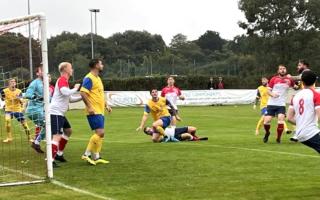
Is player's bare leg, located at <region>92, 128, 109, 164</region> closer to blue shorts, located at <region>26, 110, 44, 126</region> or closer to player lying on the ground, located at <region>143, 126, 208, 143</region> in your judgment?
blue shorts, located at <region>26, 110, 44, 126</region>

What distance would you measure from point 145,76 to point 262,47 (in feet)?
76.4

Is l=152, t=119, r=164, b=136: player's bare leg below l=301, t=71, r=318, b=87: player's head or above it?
below

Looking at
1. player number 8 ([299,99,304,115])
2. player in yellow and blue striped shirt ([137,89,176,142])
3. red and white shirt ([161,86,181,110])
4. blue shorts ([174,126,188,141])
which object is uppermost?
player number 8 ([299,99,304,115])

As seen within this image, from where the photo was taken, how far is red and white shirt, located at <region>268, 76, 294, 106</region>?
53.1ft

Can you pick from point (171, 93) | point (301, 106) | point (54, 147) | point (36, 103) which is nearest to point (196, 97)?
point (171, 93)

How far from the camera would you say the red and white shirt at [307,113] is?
823 centimetres

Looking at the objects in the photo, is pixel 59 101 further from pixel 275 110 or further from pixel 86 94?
pixel 275 110

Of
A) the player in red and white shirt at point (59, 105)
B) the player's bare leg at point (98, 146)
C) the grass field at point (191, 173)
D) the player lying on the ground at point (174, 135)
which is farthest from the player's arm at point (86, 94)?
the player lying on the ground at point (174, 135)

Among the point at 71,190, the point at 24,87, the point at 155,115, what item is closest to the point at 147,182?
the point at 71,190

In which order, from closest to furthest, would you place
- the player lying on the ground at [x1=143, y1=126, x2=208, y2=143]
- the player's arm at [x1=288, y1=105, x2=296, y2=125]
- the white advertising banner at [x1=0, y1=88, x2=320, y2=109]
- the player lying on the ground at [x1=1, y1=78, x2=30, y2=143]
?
the player's arm at [x1=288, y1=105, x2=296, y2=125] → the player lying on the ground at [x1=143, y1=126, x2=208, y2=143] → the player lying on the ground at [x1=1, y1=78, x2=30, y2=143] → the white advertising banner at [x1=0, y1=88, x2=320, y2=109]

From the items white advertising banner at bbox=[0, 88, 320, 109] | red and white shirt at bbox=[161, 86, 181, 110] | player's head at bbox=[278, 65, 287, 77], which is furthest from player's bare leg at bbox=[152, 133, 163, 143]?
white advertising banner at bbox=[0, 88, 320, 109]

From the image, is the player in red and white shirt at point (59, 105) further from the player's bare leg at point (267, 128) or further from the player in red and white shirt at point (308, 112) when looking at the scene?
the player's bare leg at point (267, 128)

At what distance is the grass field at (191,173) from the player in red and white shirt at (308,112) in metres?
0.80

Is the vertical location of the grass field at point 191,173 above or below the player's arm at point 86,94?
below
